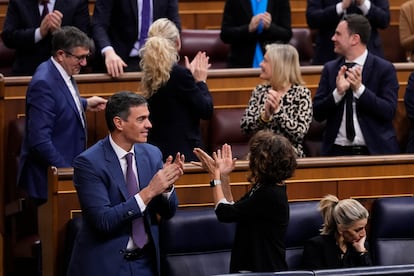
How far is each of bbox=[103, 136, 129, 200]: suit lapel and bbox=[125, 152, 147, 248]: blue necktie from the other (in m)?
0.02

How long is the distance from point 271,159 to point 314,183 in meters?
0.57

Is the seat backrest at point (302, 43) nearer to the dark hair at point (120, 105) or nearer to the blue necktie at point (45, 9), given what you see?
the blue necktie at point (45, 9)

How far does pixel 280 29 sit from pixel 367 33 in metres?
0.56

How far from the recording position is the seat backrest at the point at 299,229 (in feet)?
9.04

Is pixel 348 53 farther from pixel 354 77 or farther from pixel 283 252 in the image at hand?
pixel 283 252

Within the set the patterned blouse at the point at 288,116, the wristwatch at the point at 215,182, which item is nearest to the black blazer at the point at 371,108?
the patterned blouse at the point at 288,116

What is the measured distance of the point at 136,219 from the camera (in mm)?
2494

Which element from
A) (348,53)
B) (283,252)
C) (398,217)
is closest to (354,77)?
(348,53)

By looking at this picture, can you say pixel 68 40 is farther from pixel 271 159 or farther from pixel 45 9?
pixel 271 159

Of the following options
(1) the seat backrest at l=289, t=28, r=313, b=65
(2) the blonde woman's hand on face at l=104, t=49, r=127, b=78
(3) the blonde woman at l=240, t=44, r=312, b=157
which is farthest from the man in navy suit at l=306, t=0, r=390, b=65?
(2) the blonde woman's hand on face at l=104, t=49, r=127, b=78

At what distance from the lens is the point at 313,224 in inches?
109

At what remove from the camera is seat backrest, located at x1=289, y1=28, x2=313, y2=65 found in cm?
446

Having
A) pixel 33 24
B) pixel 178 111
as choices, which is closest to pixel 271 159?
pixel 178 111

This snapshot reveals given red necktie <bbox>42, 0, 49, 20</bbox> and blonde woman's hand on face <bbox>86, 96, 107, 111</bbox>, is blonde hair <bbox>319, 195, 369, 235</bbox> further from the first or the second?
red necktie <bbox>42, 0, 49, 20</bbox>
